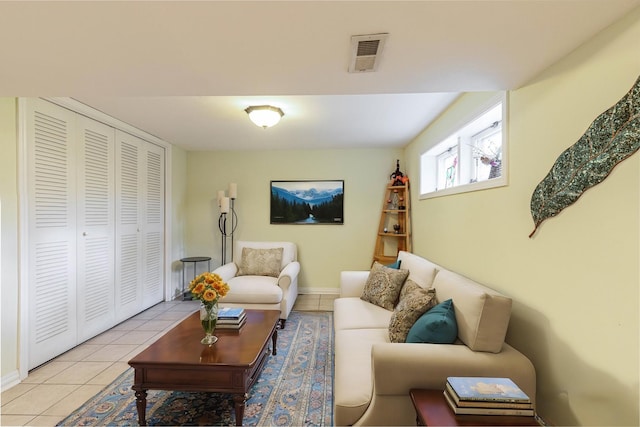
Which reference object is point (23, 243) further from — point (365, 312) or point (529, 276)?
point (529, 276)

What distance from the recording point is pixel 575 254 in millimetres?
1263

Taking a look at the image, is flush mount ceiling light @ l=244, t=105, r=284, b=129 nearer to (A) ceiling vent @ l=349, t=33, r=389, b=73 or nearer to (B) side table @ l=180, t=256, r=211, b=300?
(A) ceiling vent @ l=349, t=33, r=389, b=73

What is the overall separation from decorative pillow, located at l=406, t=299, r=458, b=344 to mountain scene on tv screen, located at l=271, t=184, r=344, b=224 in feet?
9.14

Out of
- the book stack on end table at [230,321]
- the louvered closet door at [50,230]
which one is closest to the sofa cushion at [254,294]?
the book stack on end table at [230,321]

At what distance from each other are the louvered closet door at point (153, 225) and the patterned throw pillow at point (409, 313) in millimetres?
A: 3311

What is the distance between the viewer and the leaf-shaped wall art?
103 cm

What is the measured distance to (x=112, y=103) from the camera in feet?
8.50

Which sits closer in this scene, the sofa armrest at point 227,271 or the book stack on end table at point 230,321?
the book stack on end table at point 230,321

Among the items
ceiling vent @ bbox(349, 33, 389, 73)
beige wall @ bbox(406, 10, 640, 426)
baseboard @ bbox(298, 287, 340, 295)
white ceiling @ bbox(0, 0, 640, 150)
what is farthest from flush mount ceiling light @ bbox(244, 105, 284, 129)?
baseboard @ bbox(298, 287, 340, 295)

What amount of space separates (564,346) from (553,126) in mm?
1070

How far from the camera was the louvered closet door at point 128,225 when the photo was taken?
316 cm

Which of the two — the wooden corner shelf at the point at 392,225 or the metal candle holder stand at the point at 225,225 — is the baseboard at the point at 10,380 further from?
the wooden corner shelf at the point at 392,225

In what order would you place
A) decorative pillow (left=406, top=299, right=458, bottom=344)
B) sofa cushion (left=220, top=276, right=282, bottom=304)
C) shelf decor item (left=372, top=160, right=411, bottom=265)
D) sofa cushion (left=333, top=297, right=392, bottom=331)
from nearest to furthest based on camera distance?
decorative pillow (left=406, top=299, right=458, bottom=344) → sofa cushion (left=333, top=297, right=392, bottom=331) → sofa cushion (left=220, top=276, right=282, bottom=304) → shelf decor item (left=372, top=160, right=411, bottom=265)

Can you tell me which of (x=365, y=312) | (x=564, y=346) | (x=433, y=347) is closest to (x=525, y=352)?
(x=564, y=346)
